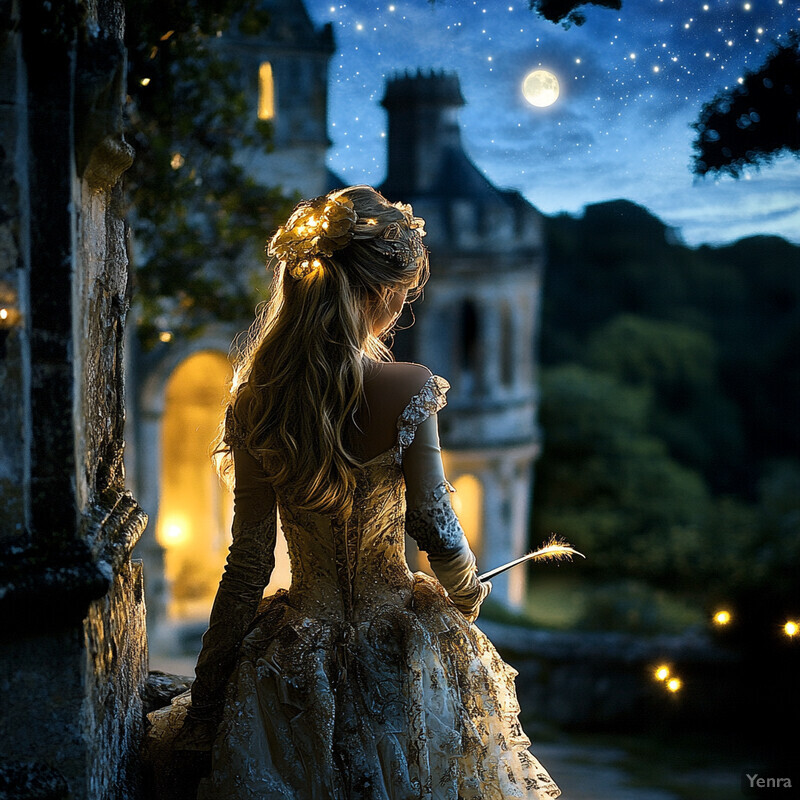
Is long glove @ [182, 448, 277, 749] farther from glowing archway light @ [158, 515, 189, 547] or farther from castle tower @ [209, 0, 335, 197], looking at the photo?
glowing archway light @ [158, 515, 189, 547]

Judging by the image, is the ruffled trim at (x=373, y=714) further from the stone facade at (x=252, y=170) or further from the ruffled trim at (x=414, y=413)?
the stone facade at (x=252, y=170)

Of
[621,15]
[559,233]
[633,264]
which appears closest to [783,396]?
[633,264]

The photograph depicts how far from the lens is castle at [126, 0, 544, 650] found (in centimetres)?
613

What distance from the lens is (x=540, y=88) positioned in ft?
20.0

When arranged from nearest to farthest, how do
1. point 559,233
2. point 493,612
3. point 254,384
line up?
point 254,384
point 493,612
point 559,233

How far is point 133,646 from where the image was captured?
1.53 meters

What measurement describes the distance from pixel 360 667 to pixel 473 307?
6.95m

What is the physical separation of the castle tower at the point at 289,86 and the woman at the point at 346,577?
4839mm

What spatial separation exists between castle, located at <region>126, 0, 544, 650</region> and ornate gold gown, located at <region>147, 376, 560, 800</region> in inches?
169

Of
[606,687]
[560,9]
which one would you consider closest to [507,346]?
[606,687]

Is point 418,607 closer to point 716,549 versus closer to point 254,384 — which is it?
point 254,384

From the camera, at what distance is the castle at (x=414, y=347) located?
6.13m

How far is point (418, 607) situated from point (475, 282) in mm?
6723

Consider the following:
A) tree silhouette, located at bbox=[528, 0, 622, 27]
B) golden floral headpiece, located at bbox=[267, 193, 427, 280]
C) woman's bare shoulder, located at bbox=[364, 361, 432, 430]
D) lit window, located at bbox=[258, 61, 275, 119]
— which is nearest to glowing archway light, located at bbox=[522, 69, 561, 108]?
lit window, located at bbox=[258, 61, 275, 119]
